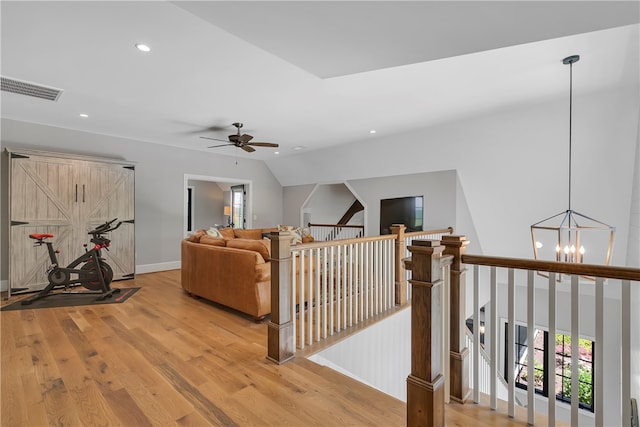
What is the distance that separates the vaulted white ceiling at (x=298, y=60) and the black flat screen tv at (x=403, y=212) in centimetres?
161

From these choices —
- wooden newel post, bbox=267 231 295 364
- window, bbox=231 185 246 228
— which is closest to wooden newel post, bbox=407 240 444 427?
wooden newel post, bbox=267 231 295 364

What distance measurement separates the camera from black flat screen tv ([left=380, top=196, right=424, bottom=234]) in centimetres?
606

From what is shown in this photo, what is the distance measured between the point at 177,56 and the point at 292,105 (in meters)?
1.57

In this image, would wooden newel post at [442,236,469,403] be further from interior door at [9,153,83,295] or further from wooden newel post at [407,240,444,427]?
interior door at [9,153,83,295]

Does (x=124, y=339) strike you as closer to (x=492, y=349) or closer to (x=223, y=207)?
(x=492, y=349)

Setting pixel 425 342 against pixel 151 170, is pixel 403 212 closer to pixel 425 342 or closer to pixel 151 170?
pixel 425 342

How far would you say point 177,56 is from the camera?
8.70 ft

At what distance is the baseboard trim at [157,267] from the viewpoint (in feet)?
18.9

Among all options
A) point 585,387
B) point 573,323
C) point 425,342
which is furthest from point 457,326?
point 585,387

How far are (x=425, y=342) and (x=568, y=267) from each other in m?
0.81

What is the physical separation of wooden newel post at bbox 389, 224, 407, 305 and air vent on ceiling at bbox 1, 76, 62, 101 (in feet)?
13.9

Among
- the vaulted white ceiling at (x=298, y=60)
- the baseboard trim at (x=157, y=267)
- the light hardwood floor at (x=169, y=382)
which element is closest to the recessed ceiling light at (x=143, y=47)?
the vaulted white ceiling at (x=298, y=60)

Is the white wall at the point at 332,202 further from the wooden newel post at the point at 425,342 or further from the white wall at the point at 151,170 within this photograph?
the wooden newel post at the point at 425,342

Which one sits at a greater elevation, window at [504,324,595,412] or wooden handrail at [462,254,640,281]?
wooden handrail at [462,254,640,281]
